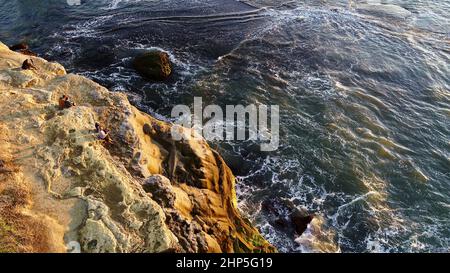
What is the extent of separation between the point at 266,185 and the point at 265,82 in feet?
29.6

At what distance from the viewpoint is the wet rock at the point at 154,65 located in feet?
A: 83.0

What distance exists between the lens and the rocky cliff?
34.6ft

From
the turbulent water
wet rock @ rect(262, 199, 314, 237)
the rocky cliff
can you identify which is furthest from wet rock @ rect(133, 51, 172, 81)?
wet rock @ rect(262, 199, 314, 237)

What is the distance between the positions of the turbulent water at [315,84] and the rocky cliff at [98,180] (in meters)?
3.84

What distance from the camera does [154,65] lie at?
1005 inches

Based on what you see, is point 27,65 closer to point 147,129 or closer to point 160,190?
point 147,129

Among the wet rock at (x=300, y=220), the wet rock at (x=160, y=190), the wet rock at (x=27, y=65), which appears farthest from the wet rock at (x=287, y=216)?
the wet rock at (x=27, y=65)

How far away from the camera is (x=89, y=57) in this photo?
90.1ft

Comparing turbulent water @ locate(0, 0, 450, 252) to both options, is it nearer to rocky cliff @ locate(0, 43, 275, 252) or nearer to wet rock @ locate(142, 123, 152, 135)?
rocky cliff @ locate(0, 43, 275, 252)

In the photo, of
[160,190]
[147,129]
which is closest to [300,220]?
[160,190]

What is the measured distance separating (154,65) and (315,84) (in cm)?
1106

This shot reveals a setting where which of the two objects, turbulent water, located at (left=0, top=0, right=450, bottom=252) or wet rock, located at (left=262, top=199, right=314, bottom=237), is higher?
turbulent water, located at (left=0, top=0, right=450, bottom=252)

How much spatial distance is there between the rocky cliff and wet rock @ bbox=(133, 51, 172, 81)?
8710 mm

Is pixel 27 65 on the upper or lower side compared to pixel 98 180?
upper
